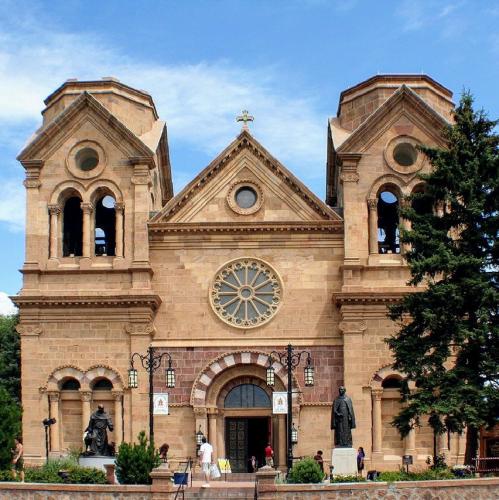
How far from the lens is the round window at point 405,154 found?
50000 millimetres

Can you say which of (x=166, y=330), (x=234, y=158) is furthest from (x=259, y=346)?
(x=234, y=158)

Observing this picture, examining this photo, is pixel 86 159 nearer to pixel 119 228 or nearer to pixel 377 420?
pixel 119 228

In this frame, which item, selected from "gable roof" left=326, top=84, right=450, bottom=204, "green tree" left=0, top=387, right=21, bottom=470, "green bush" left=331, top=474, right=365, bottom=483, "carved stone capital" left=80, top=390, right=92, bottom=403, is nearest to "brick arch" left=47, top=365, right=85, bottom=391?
"carved stone capital" left=80, top=390, right=92, bottom=403

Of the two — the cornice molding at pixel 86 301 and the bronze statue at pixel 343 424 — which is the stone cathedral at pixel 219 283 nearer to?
the cornice molding at pixel 86 301

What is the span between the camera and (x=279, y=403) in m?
45.1

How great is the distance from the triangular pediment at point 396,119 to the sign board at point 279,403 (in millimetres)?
10960

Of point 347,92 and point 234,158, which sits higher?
point 347,92

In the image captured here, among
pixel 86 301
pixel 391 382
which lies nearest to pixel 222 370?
pixel 86 301

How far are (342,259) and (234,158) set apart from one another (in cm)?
644

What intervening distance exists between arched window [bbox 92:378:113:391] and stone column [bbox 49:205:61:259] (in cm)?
560

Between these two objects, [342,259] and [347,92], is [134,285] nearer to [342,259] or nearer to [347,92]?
[342,259]

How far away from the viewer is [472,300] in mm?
39156

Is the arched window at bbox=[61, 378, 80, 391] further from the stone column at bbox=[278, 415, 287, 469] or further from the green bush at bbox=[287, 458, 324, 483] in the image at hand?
the green bush at bbox=[287, 458, 324, 483]

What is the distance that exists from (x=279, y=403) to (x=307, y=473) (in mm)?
9257
